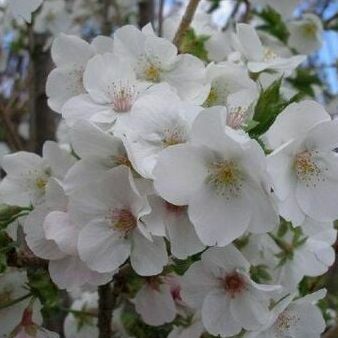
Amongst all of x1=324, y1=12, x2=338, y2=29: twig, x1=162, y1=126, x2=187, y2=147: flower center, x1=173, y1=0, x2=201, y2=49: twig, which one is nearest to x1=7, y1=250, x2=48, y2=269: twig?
x1=162, y1=126, x2=187, y2=147: flower center

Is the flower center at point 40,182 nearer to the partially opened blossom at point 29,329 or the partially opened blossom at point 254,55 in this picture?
the partially opened blossom at point 29,329

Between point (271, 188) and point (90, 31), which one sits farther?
point (90, 31)

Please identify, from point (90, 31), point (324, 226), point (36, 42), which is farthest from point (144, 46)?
point (90, 31)

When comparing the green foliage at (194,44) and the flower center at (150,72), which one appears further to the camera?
the green foliage at (194,44)

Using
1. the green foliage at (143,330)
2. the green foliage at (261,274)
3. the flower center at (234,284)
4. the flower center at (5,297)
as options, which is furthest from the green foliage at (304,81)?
the flower center at (5,297)

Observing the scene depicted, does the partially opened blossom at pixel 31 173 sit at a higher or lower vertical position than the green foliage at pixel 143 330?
higher

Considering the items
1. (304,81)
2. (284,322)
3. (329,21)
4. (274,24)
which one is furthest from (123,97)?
(329,21)

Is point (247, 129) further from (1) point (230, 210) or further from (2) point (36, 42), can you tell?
(2) point (36, 42)
